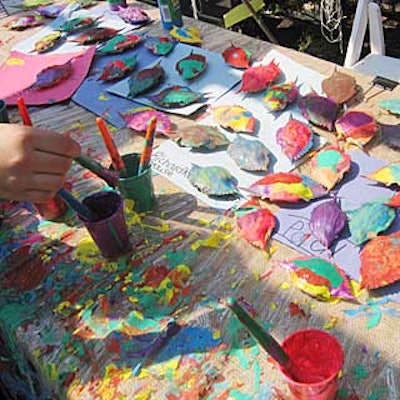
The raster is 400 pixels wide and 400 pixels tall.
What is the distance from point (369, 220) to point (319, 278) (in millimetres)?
143

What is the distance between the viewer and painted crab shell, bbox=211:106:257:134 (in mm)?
1137

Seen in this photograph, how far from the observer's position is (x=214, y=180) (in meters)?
1.02

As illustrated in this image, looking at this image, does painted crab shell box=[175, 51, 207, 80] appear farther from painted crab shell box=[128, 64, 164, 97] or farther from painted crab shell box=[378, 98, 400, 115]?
painted crab shell box=[378, 98, 400, 115]

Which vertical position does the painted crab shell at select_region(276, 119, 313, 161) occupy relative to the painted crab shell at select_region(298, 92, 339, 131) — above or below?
below

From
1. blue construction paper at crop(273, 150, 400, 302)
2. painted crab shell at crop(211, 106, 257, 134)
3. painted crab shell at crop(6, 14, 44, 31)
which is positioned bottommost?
blue construction paper at crop(273, 150, 400, 302)

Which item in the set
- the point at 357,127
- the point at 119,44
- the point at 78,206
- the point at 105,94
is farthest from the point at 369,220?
the point at 119,44

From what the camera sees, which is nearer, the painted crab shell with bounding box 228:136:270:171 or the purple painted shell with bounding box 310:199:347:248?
the purple painted shell with bounding box 310:199:347:248

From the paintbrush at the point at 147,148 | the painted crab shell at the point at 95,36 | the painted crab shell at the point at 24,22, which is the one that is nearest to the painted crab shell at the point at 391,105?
the paintbrush at the point at 147,148

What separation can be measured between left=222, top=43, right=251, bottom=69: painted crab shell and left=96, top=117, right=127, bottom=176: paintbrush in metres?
0.52

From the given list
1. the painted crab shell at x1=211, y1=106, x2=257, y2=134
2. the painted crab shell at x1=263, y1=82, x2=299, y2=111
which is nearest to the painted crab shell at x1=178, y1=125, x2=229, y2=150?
the painted crab shell at x1=211, y1=106, x2=257, y2=134

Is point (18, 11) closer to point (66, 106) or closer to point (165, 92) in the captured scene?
point (66, 106)

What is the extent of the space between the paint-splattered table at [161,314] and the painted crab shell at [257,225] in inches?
0.6

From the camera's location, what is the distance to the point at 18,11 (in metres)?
1.83

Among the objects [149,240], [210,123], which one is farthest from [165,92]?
[149,240]
